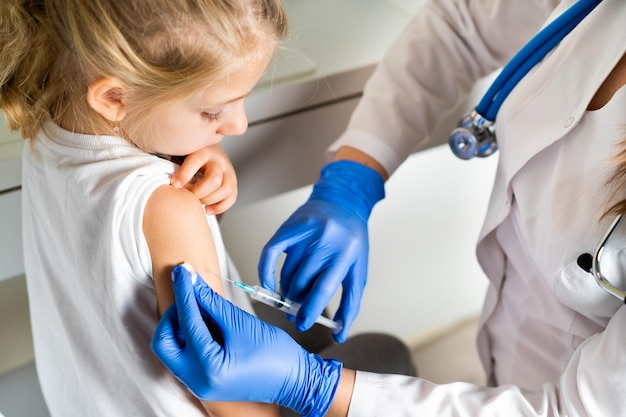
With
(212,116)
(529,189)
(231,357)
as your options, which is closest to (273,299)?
(231,357)

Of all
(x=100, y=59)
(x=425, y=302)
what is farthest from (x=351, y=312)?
(x=425, y=302)

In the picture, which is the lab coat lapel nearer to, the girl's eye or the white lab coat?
the white lab coat

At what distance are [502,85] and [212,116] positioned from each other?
483mm

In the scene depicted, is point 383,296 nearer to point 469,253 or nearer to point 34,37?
point 469,253

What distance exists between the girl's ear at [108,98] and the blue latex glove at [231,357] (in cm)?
19

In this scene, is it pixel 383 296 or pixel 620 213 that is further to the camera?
pixel 383 296

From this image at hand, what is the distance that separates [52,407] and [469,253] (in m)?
1.29

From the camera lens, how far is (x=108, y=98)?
2.45 ft

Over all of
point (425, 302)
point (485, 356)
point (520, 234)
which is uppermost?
point (520, 234)

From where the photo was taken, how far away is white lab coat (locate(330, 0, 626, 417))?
0.84 metres

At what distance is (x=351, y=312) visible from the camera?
40.4 inches

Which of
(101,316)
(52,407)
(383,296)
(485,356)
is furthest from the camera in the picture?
(383,296)

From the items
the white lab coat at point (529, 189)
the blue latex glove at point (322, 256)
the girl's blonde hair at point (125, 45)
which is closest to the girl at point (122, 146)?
the girl's blonde hair at point (125, 45)

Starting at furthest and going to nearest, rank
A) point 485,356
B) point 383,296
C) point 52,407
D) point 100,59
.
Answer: point 383,296, point 485,356, point 52,407, point 100,59
